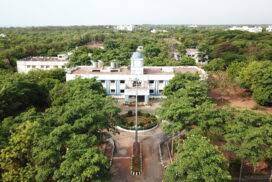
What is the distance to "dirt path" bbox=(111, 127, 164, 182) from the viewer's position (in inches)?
933

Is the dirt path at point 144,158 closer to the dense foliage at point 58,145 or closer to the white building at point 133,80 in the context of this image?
the dense foliage at point 58,145

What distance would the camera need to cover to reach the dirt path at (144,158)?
23688mm

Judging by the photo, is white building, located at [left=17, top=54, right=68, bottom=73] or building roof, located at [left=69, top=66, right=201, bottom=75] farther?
white building, located at [left=17, top=54, right=68, bottom=73]

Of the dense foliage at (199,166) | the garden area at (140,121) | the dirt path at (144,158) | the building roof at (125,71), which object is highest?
the building roof at (125,71)

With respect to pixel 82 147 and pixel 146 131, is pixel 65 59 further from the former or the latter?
pixel 82 147

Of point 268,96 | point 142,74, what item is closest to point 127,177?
point 142,74

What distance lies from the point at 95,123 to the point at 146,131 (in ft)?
38.6

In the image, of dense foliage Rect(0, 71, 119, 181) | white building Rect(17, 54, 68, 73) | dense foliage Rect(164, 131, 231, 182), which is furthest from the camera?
white building Rect(17, 54, 68, 73)

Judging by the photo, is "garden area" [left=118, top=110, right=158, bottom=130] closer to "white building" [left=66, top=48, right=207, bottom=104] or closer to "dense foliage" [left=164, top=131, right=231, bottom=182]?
"white building" [left=66, top=48, right=207, bottom=104]

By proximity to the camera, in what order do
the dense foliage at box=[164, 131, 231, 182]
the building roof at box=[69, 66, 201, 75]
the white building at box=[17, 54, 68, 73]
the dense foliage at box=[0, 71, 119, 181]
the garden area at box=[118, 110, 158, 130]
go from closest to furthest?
the dense foliage at box=[164, 131, 231, 182] < the dense foliage at box=[0, 71, 119, 181] < the garden area at box=[118, 110, 158, 130] < the building roof at box=[69, 66, 201, 75] < the white building at box=[17, 54, 68, 73]

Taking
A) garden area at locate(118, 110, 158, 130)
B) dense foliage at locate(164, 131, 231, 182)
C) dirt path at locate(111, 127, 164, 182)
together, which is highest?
dense foliage at locate(164, 131, 231, 182)

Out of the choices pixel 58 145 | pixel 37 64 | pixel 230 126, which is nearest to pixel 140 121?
pixel 230 126

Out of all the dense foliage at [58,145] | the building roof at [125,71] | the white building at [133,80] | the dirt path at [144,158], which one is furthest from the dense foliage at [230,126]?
the building roof at [125,71]

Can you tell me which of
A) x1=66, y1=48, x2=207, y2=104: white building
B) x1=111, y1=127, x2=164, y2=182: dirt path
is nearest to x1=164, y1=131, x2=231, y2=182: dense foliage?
x1=111, y1=127, x2=164, y2=182: dirt path
